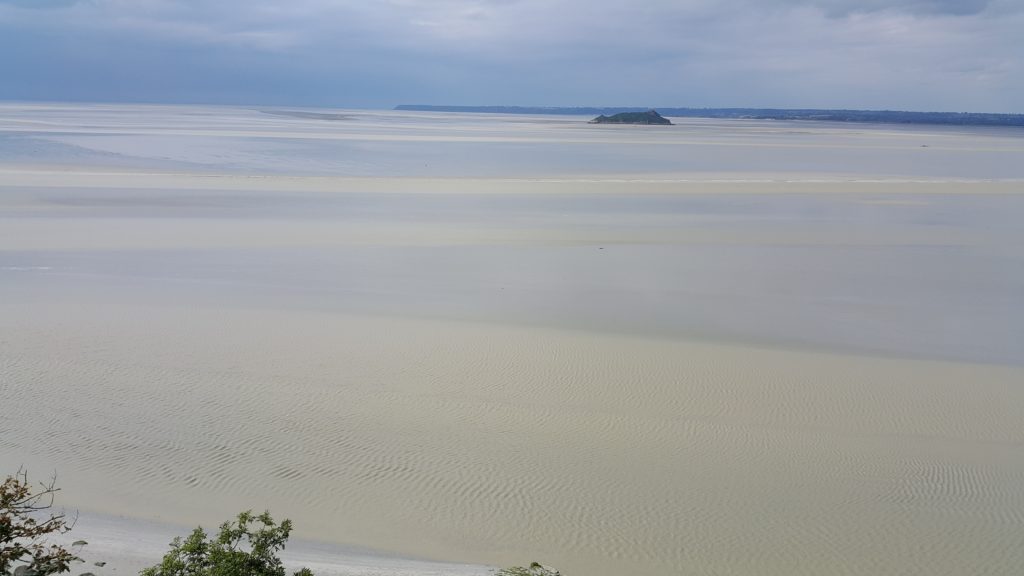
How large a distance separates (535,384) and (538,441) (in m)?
1.47

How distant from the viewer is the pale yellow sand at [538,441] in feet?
20.6

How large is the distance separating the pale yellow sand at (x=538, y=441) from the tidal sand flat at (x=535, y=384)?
32 mm

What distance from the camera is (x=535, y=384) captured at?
30.4ft

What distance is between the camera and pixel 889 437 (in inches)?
318

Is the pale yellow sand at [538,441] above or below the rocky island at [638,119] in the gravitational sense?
below

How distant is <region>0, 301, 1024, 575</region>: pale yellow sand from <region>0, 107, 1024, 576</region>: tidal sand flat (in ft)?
0.11

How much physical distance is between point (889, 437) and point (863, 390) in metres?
1.27

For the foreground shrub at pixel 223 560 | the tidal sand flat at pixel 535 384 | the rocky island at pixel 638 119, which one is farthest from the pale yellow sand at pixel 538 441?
the rocky island at pixel 638 119

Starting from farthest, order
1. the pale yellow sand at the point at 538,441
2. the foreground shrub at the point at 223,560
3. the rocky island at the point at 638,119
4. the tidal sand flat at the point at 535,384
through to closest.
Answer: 1. the rocky island at the point at 638,119
2. the tidal sand flat at the point at 535,384
3. the pale yellow sand at the point at 538,441
4. the foreground shrub at the point at 223,560

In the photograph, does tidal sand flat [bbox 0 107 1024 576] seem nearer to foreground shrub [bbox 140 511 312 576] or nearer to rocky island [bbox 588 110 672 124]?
foreground shrub [bbox 140 511 312 576]

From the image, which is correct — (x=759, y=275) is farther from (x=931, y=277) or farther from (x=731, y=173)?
(x=731, y=173)

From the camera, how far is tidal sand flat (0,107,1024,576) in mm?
6434

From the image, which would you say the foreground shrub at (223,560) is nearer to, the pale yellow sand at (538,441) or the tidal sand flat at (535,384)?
the tidal sand flat at (535,384)

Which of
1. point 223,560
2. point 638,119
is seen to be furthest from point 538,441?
point 638,119
